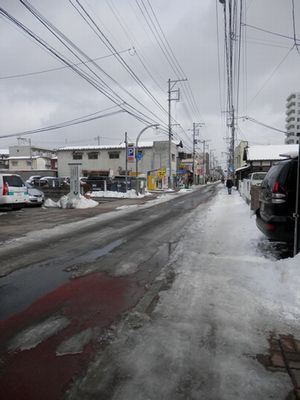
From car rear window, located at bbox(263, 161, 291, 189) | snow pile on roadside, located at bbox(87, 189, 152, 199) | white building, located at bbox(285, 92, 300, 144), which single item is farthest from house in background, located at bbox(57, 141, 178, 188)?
white building, located at bbox(285, 92, 300, 144)

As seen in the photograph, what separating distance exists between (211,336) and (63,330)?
1.62m

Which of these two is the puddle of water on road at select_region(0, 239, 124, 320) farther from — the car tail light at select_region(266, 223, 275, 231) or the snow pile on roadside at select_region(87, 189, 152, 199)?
the snow pile on roadside at select_region(87, 189, 152, 199)

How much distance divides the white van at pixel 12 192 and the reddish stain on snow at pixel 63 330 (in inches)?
484

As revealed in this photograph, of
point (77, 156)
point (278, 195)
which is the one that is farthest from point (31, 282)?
point (77, 156)

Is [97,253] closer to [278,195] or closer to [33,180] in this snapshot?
[278,195]

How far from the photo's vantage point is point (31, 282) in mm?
5172

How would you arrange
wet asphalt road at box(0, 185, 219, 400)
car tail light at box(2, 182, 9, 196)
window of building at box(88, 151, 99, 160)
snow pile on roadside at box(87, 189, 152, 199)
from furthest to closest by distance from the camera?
window of building at box(88, 151, 99, 160)
snow pile on roadside at box(87, 189, 152, 199)
car tail light at box(2, 182, 9, 196)
wet asphalt road at box(0, 185, 219, 400)

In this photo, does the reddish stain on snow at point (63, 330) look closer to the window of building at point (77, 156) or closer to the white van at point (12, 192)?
the white van at point (12, 192)

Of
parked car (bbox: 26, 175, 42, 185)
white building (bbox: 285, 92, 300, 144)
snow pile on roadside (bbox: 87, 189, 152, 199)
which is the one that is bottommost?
snow pile on roadside (bbox: 87, 189, 152, 199)

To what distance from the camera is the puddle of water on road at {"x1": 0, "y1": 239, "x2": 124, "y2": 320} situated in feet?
14.1

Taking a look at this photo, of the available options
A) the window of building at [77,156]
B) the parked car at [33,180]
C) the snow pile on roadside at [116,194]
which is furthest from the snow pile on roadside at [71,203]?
the window of building at [77,156]

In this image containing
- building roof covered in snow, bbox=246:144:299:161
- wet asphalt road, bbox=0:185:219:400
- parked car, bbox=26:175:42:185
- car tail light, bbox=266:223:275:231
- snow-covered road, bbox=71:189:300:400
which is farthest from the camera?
parked car, bbox=26:175:42:185

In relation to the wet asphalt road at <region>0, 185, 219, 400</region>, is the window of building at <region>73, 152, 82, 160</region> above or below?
above

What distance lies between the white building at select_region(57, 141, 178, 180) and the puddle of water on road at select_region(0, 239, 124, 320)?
47.3 metres
